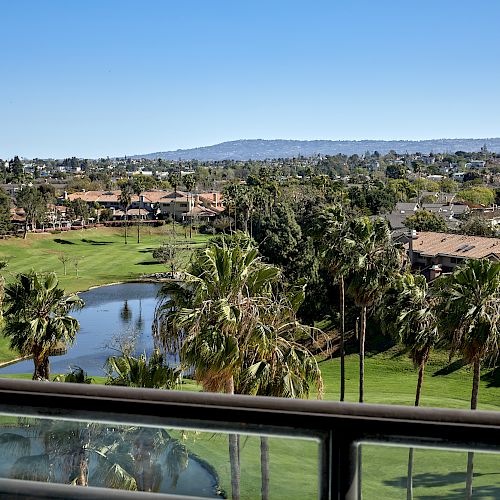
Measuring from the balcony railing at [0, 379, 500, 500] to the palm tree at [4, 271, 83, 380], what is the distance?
17192 mm

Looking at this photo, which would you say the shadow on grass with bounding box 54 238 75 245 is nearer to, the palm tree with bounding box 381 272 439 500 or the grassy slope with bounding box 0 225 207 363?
the grassy slope with bounding box 0 225 207 363

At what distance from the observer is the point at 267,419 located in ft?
4.49

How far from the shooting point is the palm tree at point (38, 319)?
18.3 metres

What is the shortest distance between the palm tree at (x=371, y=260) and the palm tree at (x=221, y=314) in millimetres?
11503

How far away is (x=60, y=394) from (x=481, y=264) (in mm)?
16687

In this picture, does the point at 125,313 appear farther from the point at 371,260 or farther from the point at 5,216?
the point at 5,216

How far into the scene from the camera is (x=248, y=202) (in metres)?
65.6

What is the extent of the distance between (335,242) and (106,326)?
17.1 metres

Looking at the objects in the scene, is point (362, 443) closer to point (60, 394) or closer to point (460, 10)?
point (60, 394)

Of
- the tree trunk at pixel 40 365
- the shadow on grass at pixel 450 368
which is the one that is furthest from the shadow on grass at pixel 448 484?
the shadow on grass at pixel 450 368

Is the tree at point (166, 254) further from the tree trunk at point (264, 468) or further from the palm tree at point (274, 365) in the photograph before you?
the tree trunk at point (264, 468)

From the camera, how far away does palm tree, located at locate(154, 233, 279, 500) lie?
10.5 meters

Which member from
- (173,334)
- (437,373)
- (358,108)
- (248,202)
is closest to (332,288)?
(437,373)

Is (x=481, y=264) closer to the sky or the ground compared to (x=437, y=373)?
closer to the sky
